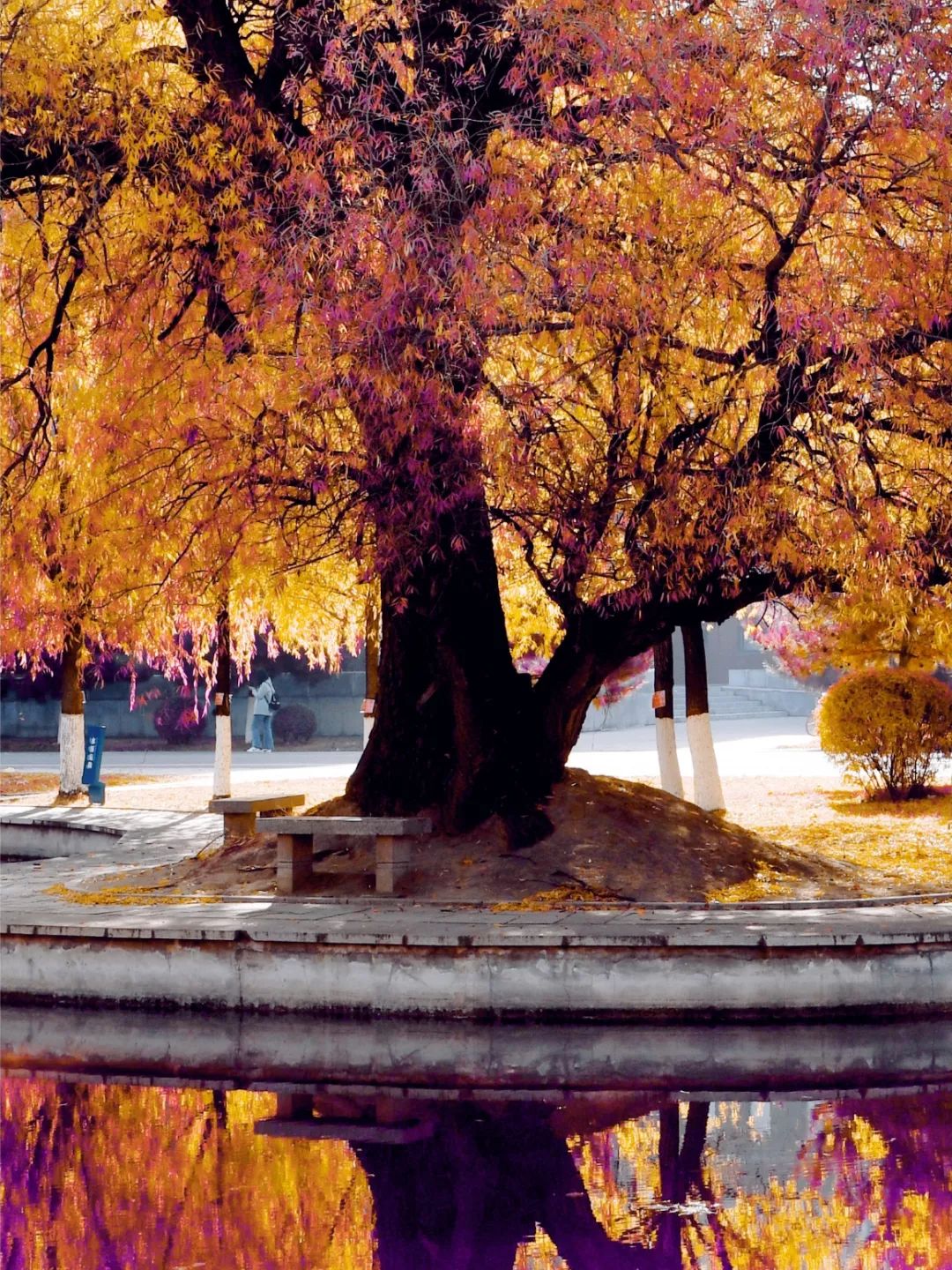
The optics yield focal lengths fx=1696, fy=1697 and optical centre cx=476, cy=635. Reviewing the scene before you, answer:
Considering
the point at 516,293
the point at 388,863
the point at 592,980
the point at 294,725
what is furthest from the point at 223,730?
the point at 294,725

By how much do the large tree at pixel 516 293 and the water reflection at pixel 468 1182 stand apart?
4.84 m

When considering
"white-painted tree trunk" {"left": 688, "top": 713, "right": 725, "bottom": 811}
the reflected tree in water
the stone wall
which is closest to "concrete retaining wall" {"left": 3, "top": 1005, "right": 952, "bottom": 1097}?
the reflected tree in water

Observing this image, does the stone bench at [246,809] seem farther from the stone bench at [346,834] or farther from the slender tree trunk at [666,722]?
the slender tree trunk at [666,722]

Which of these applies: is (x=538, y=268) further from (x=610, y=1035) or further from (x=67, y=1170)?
(x=67, y=1170)

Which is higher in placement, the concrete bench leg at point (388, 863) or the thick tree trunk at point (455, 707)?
the thick tree trunk at point (455, 707)

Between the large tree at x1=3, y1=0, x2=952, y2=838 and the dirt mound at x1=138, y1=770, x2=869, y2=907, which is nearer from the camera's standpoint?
the large tree at x1=3, y1=0, x2=952, y2=838

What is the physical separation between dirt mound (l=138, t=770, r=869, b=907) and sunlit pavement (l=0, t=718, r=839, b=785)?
13.4m

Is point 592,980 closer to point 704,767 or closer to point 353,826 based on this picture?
point 353,826

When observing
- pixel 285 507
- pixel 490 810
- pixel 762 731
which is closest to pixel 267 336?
pixel 285 507

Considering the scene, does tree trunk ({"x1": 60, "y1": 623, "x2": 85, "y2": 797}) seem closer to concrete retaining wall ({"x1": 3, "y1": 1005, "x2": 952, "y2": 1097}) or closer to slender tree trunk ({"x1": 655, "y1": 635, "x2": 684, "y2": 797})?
slender tree trunk ({"x1": 655, "y1": 635, "x2": 684, "y2": 797})

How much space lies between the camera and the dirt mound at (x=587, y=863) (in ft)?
39.8

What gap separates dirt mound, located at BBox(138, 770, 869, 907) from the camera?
1212cm

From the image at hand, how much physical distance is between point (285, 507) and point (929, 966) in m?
5.55

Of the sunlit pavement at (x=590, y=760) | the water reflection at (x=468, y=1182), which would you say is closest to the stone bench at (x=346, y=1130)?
the water reflection at (x=468, y=1182)
